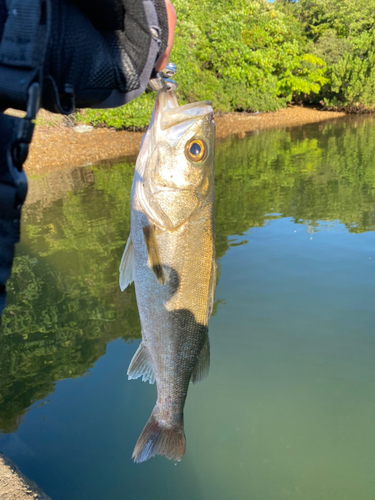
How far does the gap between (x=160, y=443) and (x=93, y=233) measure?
6614 millimetres

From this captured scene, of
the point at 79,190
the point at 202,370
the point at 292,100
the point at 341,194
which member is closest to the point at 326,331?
the point at 202,370

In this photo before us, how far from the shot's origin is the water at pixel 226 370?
135 inches

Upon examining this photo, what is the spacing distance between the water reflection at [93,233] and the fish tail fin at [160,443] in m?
1.95

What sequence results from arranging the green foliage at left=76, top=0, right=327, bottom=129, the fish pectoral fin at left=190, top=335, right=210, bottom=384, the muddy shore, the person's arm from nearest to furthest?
the person's arm, the fish pectoral fin at left=190, top=335, right=210, bottom=384, the muddy shore, the green foliage at left=76, top=0, right=327, bottom=129

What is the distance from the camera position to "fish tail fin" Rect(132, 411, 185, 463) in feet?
8.40

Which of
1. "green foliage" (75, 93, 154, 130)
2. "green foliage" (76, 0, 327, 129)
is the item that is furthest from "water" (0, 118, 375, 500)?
"green foliage" (76, 0, 327, 129)

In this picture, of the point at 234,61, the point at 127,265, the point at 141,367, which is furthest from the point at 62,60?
the point at 234,61

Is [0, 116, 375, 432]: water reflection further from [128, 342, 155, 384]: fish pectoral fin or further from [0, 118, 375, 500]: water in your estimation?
[128, 342, 155, 384]: fish pectoral fin

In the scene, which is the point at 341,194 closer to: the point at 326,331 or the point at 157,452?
the point at 326,331

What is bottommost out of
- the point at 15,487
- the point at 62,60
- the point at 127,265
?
the point at 15,487

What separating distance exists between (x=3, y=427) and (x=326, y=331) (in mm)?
3673

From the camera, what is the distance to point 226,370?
15.0ft

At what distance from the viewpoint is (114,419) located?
13.1 feet

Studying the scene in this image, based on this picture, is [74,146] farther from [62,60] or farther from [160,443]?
[62,60]
